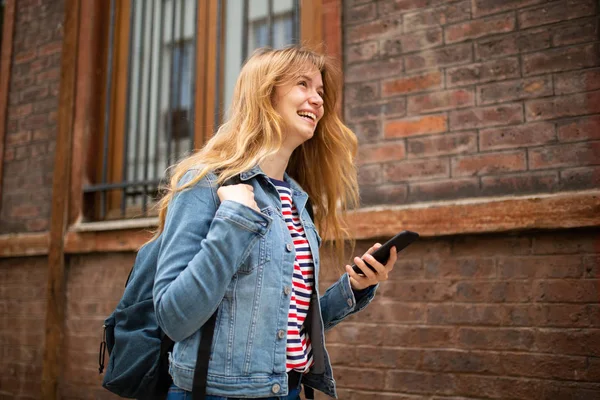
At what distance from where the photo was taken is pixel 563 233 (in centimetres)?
271

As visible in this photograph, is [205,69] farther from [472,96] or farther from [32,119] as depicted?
[472,96]

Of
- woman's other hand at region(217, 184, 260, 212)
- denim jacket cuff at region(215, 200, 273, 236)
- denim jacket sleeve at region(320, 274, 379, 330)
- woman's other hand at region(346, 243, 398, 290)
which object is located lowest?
denim jacket sleeve at region(320, 274, 379, 330)

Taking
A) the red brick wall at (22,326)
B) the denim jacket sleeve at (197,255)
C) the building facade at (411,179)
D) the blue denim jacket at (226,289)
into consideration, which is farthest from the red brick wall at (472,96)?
the red brick wall at (22,326)

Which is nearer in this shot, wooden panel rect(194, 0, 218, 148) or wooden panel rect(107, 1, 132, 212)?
wooden panel rect(194, 0, 218, 148)

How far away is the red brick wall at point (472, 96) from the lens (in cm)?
280

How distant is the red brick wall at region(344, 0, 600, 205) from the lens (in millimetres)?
2801

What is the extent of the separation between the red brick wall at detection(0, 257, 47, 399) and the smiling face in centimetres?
346

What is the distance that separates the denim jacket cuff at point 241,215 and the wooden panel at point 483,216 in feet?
5.45

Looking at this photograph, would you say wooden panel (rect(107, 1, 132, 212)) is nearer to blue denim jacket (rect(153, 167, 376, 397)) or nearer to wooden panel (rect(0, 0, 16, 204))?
wooden panel (rect(0, 0, 16, 204))

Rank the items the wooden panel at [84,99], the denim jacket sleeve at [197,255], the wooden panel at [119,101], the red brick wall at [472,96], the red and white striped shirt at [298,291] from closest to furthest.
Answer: the denim jacket sleeve at [197,255] < the red and white striped shirt at [298,291] < the red brick wall at [472,96] < the wooden panel at [84,99] < the wooden panel at [119,101]

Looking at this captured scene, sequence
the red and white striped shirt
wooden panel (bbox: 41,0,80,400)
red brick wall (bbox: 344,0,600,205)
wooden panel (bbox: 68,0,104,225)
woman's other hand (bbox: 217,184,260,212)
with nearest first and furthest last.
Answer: woman's other hand (bbox: 217,184,260,212)
the red and white striped shirt
red brick wall (bbox: 344,0,600,205)
wooden panel (bbox: 41,0,80,400)
wooden panel (bbox: 68,0,104,225)

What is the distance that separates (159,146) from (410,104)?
2.10 metres

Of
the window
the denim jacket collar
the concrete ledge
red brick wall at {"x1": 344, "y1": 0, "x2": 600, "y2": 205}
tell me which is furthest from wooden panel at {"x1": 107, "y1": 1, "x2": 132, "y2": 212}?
the denim jacket collar

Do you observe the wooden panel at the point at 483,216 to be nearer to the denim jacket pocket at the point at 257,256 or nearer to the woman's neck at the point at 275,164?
the woman's neck at the point at 275,164
